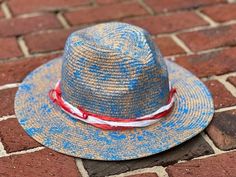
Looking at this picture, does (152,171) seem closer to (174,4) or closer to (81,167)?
(81,167)

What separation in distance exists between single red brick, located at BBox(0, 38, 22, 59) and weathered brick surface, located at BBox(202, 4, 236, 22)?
27.6 inches

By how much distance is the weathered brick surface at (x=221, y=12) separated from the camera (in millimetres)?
1920

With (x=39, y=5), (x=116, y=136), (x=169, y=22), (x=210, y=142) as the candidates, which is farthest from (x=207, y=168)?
(x=39, y=5)

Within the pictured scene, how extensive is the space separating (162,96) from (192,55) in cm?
38

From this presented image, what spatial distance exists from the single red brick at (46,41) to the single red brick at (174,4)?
369 mm

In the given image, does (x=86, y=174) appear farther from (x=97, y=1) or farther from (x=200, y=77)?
(x=97, y=1)

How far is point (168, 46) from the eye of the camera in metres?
1.76

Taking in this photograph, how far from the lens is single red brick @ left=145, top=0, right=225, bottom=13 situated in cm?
199

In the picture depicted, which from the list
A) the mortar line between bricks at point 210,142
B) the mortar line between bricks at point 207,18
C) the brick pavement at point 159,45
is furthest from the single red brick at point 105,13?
the mortar line between bricks at point 210,142

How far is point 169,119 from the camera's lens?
1386mm

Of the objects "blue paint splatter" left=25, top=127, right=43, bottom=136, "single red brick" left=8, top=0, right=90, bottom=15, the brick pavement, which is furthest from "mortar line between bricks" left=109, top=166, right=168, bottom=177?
"single red brick" left=8, top=0, right=90, bottom=15

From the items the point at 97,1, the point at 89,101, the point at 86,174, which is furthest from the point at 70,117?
the point at 97,1

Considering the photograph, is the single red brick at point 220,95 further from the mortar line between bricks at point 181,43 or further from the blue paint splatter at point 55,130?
the blue paint splatter at point 55,130

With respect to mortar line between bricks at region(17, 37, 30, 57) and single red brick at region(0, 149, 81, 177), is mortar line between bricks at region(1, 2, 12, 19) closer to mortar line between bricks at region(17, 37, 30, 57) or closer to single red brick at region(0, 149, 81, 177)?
mortar line between bricks at region(17, 37, 30, 57)
